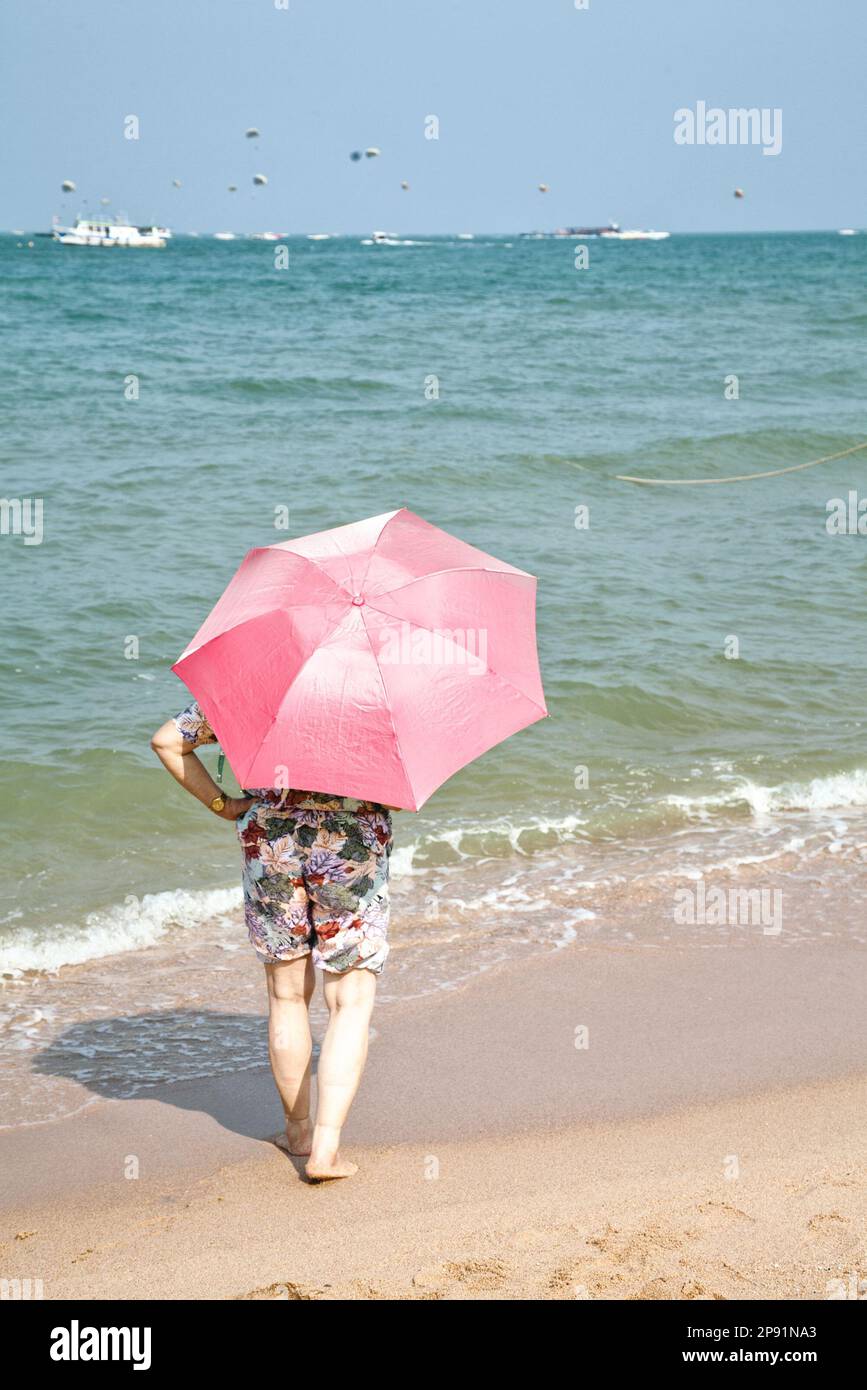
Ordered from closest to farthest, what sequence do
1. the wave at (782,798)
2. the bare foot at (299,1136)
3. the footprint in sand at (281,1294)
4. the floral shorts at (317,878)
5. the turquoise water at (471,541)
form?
1. the footprint in sand at (281,1294)
2. the floral shorts at (317,878)
3. the bare foot at (299,1136)
4. the turquoise water at (471,541)
5. the wave at (782,798)

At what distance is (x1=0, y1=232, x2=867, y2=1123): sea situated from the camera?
5.07 metres

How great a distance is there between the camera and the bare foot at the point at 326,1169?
3.40m

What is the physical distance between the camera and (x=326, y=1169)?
3.40 metres

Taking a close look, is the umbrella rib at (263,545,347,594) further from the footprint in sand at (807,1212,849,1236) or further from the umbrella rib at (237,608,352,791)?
the footprint in sand at (807,1212,849,1236)

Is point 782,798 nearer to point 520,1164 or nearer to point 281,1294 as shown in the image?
point 520,1164

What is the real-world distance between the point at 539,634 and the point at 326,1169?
5610 millimetres

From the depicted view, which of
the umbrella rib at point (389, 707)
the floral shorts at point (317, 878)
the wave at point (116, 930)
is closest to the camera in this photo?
the umbrella rib at point (389, 707)

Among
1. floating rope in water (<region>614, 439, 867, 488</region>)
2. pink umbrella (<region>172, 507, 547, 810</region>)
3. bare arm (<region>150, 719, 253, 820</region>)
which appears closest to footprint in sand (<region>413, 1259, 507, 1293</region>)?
pink umbrella (<region>172, 507, 547, 810</region>)

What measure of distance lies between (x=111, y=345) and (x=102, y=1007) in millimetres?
17825

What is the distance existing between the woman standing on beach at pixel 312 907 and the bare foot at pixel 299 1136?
0.34 ft

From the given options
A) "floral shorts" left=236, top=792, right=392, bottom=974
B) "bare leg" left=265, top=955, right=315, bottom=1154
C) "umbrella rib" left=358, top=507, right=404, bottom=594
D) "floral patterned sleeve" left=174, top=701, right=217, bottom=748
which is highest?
"umbrella rib" left=358, top=507, right=404, bottom=594

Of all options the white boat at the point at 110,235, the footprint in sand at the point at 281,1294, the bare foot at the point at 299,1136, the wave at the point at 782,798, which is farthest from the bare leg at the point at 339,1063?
the white boat at the point at 110,235

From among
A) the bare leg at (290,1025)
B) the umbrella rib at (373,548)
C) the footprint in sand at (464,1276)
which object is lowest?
the footprint in sand at (464,1276)

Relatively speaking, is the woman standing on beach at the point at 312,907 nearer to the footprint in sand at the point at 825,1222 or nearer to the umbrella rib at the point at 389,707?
the umbrella rib at the point at 389,707
